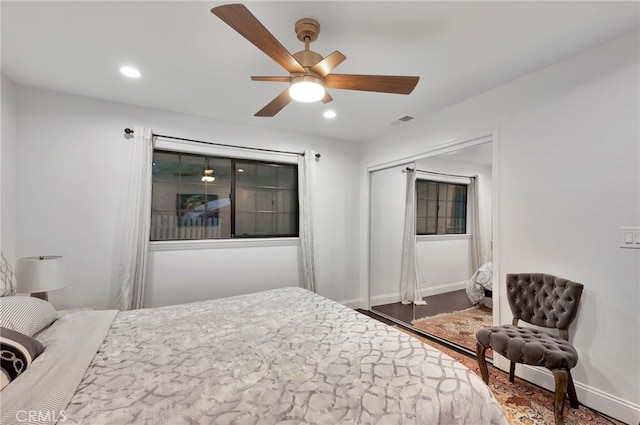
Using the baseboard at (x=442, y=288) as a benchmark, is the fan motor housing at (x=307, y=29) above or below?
above

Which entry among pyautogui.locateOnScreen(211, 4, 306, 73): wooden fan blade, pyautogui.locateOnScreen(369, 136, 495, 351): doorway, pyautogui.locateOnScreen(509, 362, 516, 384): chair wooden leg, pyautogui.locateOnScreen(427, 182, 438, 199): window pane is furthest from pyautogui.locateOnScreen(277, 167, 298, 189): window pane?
pyautogui.locateOnScreen(509, 362, 516, 384): chair wooden leg

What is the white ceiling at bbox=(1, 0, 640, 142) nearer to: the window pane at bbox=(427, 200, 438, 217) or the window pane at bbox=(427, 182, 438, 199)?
the window pane at bbox=(427, 182, 438, 199)

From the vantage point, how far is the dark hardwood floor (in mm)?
3275

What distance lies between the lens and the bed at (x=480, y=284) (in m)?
2.86

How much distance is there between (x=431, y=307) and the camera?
3635 millimetres

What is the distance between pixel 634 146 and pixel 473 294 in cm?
184

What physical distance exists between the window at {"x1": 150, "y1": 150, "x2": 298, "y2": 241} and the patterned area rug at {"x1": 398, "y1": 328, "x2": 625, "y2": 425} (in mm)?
2686

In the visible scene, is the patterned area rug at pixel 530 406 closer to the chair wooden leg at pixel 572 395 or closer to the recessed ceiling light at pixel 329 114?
the chair wooden leg at pixel 572 395

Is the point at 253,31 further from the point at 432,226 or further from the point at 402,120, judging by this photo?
the point at 432,226

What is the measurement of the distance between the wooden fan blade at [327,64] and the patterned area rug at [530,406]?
2505 mm

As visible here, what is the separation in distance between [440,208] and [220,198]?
107 inches

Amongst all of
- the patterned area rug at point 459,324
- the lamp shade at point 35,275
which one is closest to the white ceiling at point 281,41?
the lamp shade at point 35,275

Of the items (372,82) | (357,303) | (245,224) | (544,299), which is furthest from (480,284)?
(245,224)

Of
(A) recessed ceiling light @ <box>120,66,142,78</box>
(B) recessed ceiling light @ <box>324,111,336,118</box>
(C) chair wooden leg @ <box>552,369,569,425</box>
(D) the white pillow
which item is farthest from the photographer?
(B) recessed ceiling light @ <box>324,111,336,118</box>
